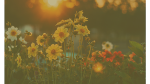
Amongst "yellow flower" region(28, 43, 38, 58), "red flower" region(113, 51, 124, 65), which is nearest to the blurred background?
"red flower" region(113, 51, 124, 65)

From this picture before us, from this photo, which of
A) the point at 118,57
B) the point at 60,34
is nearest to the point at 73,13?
the point at 118,57

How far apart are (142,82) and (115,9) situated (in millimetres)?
11895

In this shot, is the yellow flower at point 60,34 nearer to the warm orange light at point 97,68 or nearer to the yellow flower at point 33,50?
the yellow flower at point 33,50

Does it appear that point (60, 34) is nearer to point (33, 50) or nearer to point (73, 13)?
point (33, 50)

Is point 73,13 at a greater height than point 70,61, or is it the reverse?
point 73,13

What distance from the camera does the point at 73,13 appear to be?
373 inches

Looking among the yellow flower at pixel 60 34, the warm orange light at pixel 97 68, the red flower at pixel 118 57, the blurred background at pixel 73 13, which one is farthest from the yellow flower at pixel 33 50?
the blurred background at pixel 73 13

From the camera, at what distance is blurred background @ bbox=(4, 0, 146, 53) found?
7777mm

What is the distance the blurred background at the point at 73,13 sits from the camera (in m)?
7.78

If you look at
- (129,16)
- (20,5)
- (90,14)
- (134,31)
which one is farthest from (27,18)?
(134,31)

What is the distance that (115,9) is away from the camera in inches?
482

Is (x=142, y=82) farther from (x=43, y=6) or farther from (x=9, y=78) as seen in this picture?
(x=43, y=6)

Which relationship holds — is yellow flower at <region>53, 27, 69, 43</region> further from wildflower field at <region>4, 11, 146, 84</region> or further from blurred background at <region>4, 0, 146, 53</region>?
blurred background at <region>4, 0, 146, 53</region>

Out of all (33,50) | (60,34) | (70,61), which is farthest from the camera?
(70,61)
